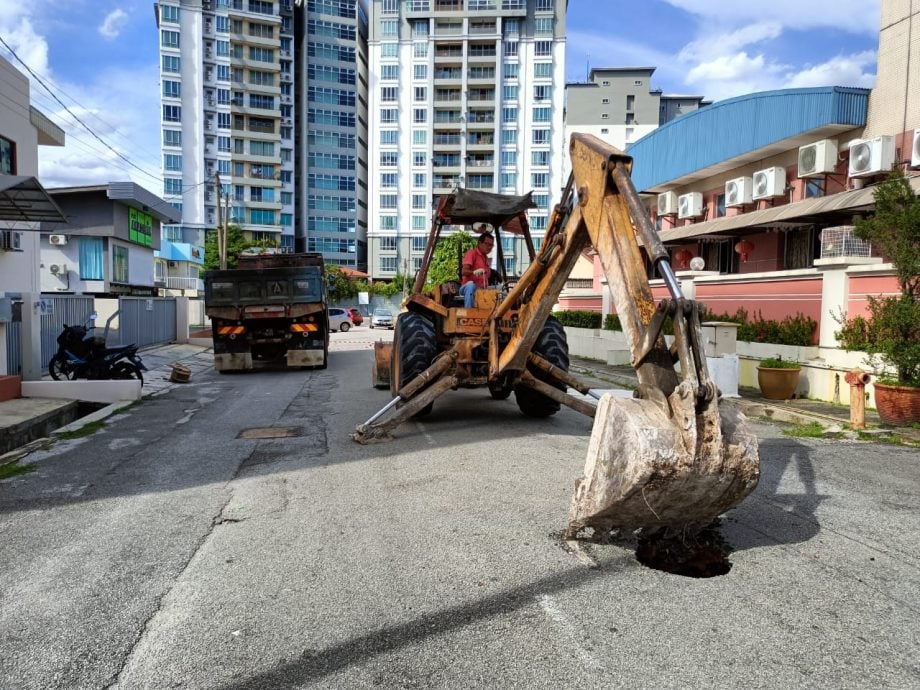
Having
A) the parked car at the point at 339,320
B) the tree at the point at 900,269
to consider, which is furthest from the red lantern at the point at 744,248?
the parked car at the point at 339,320

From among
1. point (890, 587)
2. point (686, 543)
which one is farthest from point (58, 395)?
point (890, 587)

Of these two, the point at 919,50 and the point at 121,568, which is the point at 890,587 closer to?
the point at 121,568

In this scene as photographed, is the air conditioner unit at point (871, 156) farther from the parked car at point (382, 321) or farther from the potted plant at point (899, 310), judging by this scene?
the parked car at point (382, 321)

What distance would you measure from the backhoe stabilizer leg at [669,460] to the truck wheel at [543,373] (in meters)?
4.56

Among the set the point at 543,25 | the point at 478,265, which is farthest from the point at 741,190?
the point at 543,25

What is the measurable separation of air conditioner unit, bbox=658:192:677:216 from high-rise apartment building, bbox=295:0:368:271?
192ft

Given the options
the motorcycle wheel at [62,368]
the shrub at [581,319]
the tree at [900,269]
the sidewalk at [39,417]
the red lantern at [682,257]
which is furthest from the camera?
the red lantern at [682,257]

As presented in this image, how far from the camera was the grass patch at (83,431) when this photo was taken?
8727mm

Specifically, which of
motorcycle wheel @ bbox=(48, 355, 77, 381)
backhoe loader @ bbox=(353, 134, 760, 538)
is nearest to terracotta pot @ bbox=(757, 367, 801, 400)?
backhoe loader @ bbox=(353, 134, 760, 538)

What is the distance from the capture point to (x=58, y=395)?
11.1 meters

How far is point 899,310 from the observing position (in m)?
9.24

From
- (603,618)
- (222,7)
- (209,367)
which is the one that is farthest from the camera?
(222,7)

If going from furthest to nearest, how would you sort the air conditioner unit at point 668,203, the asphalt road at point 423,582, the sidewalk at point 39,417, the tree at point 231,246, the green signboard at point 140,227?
the tree at point 231,246 → the green signboard at point 140,227 → the air conditioner unit at point 668,203 → the sidewalk at point 39,417 → the asphalt road at point 423,582

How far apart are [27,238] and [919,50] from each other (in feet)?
81.2
